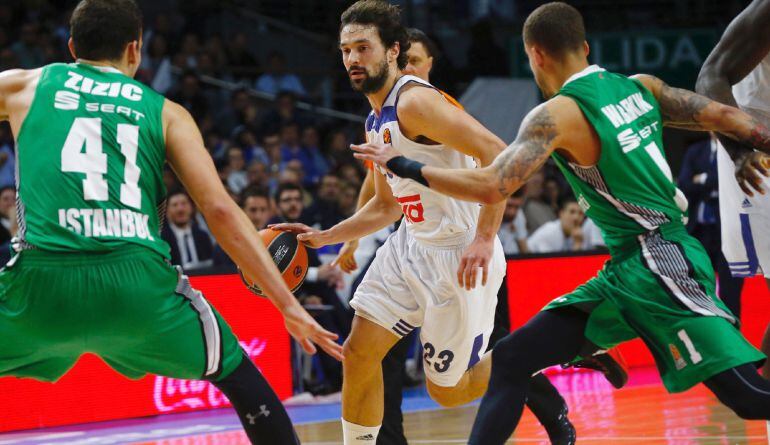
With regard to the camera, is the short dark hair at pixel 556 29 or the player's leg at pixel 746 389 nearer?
the player's leg at pixel 746 389

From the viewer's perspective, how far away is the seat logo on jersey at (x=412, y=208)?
5.18 m

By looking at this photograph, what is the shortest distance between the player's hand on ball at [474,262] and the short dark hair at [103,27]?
165 centimetres

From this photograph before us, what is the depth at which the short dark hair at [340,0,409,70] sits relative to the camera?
17.3 feet

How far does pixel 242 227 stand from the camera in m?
3.69

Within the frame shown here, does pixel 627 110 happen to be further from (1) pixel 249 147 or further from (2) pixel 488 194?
(1) pixel 249 147

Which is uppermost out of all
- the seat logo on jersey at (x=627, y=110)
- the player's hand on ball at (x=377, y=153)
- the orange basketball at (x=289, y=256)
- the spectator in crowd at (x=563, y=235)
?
the seat logo on jersey at (x=627, y=110)

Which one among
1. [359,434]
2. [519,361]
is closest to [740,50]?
[519,361]

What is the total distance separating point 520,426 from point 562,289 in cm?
302

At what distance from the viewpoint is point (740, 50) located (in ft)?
16.0

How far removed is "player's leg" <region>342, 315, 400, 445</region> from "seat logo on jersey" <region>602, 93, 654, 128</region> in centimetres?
158


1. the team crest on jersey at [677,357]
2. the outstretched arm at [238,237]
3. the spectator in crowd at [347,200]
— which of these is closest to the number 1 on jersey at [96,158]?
the outstretched arm at [238,237]

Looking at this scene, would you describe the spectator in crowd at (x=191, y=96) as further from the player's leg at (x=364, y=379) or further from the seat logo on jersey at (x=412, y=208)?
the player's leg at (x=364, y=379)

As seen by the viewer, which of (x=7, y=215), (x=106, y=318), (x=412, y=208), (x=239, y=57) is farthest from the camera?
(x=239, y=57)

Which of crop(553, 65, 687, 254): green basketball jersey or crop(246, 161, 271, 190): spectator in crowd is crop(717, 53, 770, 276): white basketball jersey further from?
crop(246, 161, 271, 190): spectator in crowd
